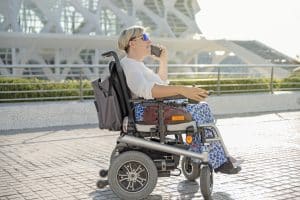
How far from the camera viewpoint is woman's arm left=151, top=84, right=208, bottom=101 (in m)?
4.12

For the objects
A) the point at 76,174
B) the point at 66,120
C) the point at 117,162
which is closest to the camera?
the point at 117,162

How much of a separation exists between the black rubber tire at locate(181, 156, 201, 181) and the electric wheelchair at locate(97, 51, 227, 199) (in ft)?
1.77

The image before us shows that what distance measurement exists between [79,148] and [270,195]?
3.29 m

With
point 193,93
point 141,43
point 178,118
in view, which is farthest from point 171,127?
point 141,43

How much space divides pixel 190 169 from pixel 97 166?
1.29m

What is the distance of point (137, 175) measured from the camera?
4312mm

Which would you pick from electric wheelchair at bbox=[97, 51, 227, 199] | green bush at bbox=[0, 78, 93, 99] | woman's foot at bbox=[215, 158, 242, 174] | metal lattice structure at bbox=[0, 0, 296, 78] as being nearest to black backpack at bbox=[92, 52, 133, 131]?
electric wheelchair at bbox=[97, 51, 227, 199]

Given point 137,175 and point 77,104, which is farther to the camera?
point 77,104

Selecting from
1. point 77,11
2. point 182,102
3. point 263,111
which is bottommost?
point 263,111

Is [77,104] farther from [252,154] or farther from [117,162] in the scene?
[117,162]

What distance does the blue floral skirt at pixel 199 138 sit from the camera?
14.3 feet

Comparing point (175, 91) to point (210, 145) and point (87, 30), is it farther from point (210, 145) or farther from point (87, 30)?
point (87, 30)

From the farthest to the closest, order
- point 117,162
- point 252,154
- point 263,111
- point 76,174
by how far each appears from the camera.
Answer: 1. point 263,111
2. point 252,154
3. point 76,174
4. point 117,162

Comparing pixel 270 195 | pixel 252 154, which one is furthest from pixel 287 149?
pixel 270 195
